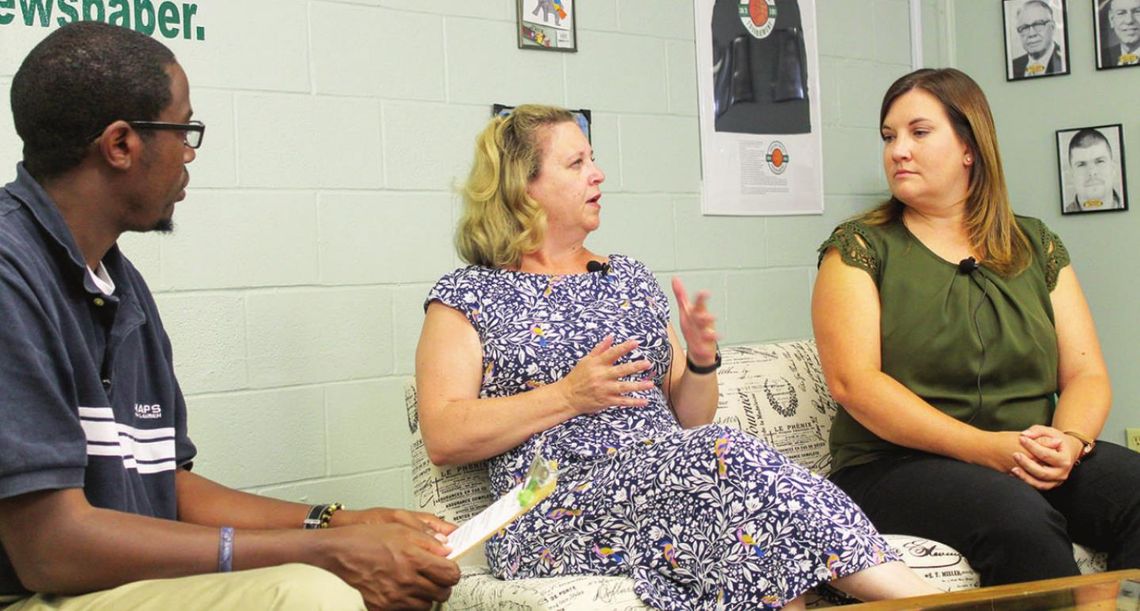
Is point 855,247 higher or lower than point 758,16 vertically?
lower

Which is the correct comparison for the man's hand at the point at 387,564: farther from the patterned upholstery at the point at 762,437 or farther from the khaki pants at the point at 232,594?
the patterned upholstery at the point at 762,437

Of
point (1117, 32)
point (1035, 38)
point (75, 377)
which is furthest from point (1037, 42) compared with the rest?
point (75, 377)

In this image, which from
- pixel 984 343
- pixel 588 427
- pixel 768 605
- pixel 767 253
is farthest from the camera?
pixel 767 253

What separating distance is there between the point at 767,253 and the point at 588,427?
156 cm

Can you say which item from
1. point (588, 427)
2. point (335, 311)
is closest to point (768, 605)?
point (588, 427)

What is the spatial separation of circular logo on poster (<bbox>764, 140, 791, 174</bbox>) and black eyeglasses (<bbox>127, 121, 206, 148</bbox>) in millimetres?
2293

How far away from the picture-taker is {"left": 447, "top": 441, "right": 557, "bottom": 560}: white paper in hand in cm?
164

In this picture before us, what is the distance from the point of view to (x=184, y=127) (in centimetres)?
165

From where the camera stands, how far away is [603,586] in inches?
77.0

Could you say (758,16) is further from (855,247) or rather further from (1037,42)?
(855,247)

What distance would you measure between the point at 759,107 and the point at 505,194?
1410mm

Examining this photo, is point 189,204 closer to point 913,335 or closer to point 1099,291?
point 913,335

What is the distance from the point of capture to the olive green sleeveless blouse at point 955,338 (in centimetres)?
252

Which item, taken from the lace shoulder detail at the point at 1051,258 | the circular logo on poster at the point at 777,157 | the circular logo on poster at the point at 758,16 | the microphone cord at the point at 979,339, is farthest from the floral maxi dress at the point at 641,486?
the circular logo on poster at the point at 758,16
